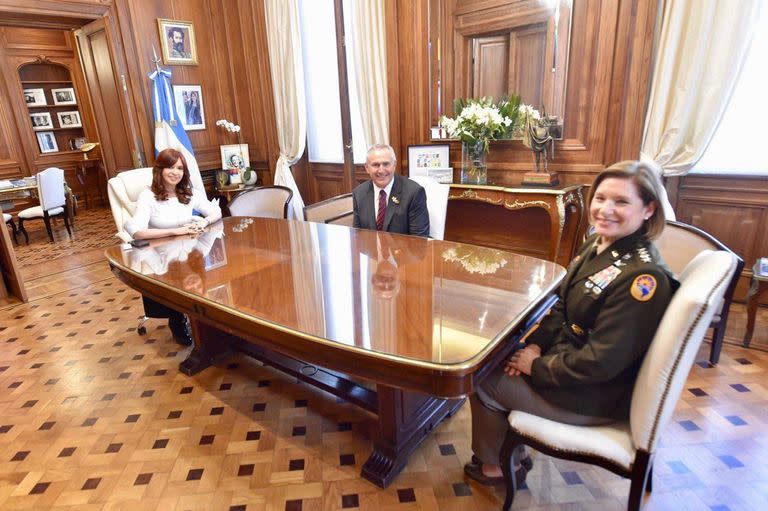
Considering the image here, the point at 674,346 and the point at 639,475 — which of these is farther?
the point at 639,475

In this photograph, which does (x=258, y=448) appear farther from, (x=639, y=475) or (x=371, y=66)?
(x=371, y=66)

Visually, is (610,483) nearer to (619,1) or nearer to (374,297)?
(374,297)

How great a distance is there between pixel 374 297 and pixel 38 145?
A: 27.6 feet

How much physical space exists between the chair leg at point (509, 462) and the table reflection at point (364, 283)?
39 centimetres

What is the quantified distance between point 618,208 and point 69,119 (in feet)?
30.9

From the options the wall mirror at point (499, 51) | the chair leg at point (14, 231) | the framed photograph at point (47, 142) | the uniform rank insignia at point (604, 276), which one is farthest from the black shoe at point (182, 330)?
the framed photograph at point (47, 142)

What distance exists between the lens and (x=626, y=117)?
3084 millimetres

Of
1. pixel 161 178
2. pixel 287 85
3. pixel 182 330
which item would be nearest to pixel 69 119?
pixel 287 85

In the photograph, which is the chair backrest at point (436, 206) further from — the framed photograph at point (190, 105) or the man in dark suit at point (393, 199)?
the framed photograph at point (190, 105)

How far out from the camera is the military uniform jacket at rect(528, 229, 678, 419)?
1.21 metres

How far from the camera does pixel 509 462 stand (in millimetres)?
1436

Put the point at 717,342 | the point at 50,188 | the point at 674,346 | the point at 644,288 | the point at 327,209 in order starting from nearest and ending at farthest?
the point at 674,346
the point at 644,288
the point at 717,342
the point at 327,209
the point at 50,188

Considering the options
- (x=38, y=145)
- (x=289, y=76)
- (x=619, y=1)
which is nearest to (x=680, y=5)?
(x=619, y=1)

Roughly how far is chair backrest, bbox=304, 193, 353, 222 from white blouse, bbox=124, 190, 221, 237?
2.65 feet
